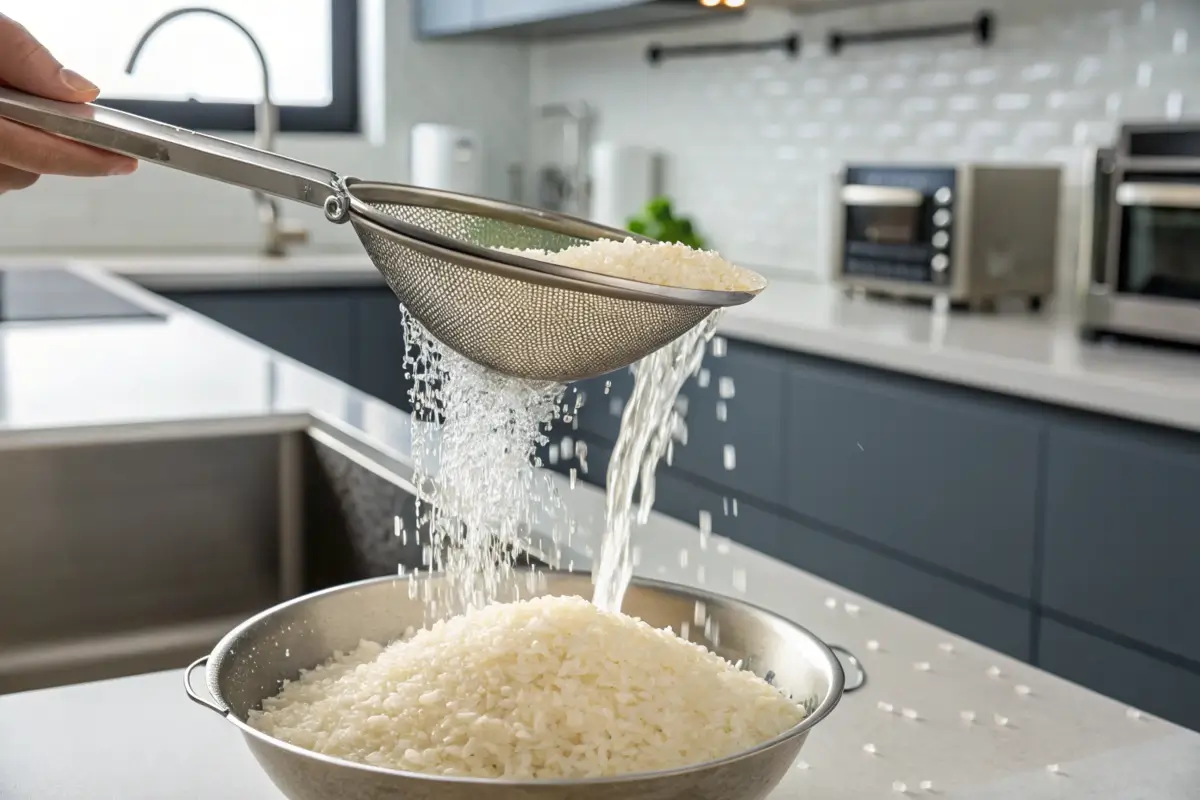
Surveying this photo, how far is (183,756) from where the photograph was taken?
779mm

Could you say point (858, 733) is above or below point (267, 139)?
below

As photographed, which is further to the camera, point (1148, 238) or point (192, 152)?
point (1148, 238)

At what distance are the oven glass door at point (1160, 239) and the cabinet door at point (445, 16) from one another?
217 cm

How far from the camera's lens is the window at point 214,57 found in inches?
154

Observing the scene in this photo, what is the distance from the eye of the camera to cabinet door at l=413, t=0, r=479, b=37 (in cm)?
387

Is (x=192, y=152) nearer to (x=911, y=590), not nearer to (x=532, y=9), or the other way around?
(x=911, y=590)

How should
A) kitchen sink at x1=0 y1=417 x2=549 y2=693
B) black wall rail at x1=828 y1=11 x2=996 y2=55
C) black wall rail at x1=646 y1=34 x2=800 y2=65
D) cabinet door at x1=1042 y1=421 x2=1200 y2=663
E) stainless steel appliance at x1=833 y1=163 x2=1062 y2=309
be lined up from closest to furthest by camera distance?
kitchen sink at x1=0 y1=417 x2=549 y2=693
cabinet door at x1=1042 y1=421 x2=1200 y2=663
stainless steel appliance at x1=833 y1=163 x2=1062 y2=309
black wall rail at x1=828 y1=11 x2=996 y2=55
black wall rail at x1=646 y1=34 x2=800 y2=65

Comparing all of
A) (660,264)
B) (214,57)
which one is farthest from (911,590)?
(214,57)

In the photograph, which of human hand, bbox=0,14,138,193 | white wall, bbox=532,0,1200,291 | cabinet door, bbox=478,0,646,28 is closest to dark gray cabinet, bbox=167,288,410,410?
cabinet door, bbox=478,0,646,28

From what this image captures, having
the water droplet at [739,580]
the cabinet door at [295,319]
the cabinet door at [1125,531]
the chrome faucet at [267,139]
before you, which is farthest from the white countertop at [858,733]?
the chrome faucet at [267,139]

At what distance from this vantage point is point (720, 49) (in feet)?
11.8

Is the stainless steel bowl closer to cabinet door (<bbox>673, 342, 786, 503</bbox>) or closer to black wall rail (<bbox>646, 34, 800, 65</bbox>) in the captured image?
cabinet door (<bbox>673, 342, 786, 503</bbox>)

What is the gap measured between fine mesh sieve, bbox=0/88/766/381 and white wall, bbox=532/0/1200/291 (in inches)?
73.9

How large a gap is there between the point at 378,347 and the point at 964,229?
160 centimetres
